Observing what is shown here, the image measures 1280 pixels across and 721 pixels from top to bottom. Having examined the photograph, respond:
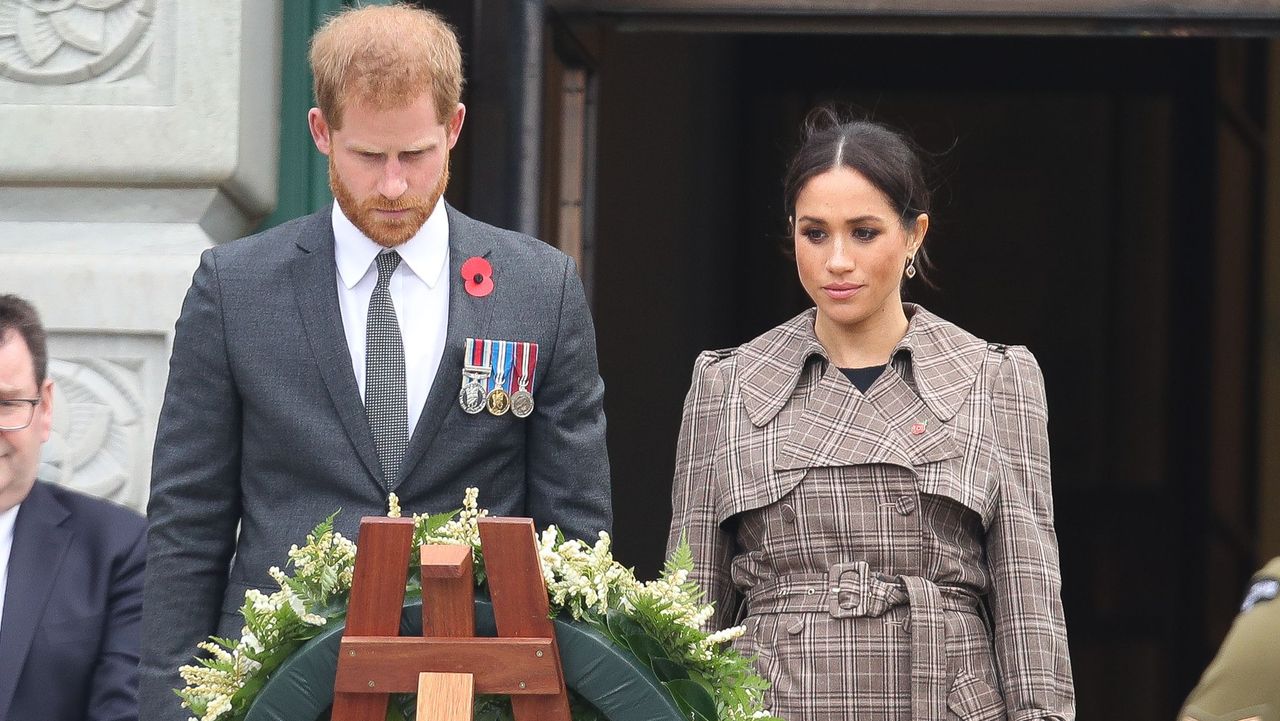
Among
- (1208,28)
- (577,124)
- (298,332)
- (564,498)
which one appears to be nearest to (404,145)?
(298,332)

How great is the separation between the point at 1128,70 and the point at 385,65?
8.01 metres

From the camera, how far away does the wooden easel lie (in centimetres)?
236

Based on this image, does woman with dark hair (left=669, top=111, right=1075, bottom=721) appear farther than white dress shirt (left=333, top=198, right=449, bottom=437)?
Yes

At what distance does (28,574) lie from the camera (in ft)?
12.0

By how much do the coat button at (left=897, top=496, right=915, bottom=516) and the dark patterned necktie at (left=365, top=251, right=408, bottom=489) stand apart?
33.8 inches

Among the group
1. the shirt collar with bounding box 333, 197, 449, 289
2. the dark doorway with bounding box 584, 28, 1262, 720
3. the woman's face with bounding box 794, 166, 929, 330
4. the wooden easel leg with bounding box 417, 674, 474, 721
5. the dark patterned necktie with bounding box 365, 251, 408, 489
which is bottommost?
the wooden easel leg with bounding box 417, 674, 474, 721

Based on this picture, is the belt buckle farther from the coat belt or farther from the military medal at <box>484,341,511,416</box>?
the military medal at <box>484,341,511,416</box>

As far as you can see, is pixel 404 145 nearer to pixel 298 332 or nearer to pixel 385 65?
pixel 385 65

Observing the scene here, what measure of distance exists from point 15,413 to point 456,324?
1.05 metres

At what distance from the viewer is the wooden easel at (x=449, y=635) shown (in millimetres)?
2363

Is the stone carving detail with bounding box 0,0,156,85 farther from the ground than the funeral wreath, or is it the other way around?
the stone carving detail with bounding box 0,0,156,85

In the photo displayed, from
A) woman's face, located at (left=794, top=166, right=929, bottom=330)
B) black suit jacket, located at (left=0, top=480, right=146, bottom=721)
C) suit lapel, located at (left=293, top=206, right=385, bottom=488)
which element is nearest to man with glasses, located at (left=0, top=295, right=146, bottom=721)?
black suit jacket, located at (left=0, top=480, right=146, bottom=721)

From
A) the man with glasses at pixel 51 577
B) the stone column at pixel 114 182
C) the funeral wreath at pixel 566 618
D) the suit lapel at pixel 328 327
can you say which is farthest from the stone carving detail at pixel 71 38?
the funeral wreath at pixel 566 618

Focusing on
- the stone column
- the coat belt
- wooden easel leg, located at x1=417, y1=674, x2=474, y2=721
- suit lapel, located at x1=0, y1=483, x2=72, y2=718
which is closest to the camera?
wooden easel leg, located at x1=417, y1=674, x2=474, y2=721
